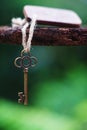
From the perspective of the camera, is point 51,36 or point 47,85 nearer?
point 51,36

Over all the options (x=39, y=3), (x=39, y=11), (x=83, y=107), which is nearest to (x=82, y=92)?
(x=83, y=107)

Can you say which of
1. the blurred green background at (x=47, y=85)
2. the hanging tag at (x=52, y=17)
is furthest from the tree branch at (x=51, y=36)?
the blurred green background at (x=47, y=85)

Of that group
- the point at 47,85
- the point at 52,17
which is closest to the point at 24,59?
the point at 52,17

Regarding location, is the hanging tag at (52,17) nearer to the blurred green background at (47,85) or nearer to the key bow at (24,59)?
the key bow at (24,59)

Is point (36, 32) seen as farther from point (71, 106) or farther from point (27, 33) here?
point (71, 106)

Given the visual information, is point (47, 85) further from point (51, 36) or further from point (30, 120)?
point (51, 36)
